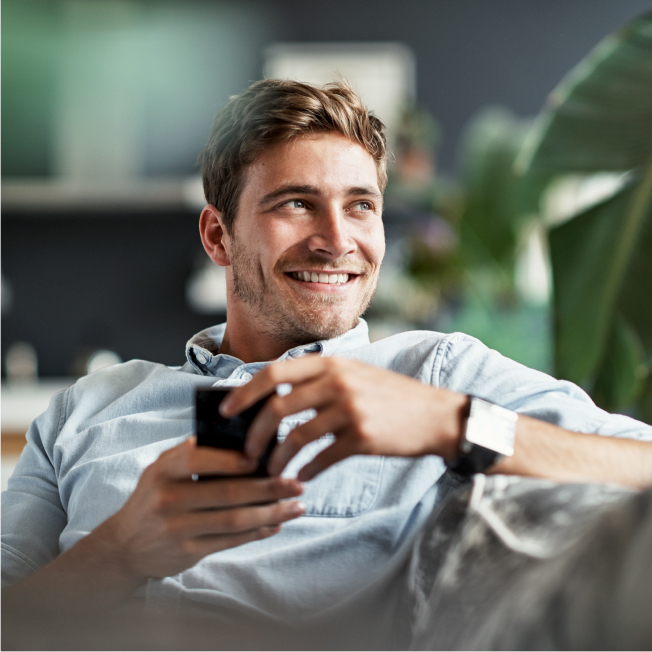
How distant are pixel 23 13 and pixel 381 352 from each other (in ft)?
11.3

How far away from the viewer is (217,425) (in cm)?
65

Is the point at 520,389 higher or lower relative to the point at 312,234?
lower

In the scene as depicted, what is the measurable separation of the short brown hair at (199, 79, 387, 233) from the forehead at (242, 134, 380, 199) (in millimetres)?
13

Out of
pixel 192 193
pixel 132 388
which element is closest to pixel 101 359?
pixel 192 193

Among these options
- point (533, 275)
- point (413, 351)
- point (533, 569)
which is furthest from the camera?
point (533, 275)

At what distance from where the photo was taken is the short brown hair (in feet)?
3.33

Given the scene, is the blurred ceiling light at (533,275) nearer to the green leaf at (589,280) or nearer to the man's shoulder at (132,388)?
the green leaf at (589,280)

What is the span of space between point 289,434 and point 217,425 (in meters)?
0.07

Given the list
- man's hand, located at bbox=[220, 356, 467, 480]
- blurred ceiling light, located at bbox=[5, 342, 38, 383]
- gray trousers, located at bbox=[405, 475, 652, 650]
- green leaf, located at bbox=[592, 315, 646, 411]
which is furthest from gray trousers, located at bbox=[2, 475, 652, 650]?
blurred ceiling light, located at bbox=[5, 342, 38, 383]

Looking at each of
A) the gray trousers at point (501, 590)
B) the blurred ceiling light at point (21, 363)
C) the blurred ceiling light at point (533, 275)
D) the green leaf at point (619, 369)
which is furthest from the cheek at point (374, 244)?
the blurred ceiling light at point (21, 363)

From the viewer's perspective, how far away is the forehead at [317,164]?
1.00m

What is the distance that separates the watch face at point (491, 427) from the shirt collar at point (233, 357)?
1.20 ft

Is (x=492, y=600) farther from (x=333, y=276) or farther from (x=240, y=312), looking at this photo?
(x=240, y=312)

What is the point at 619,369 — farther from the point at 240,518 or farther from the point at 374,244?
the point at 240,518
